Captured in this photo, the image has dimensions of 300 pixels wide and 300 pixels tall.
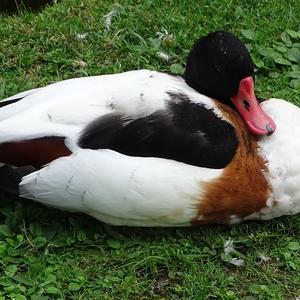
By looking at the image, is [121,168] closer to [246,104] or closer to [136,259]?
[136,259]

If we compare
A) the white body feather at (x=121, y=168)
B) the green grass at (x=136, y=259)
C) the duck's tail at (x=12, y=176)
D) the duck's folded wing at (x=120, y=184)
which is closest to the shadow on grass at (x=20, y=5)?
the green grass at (x=136, y=259)

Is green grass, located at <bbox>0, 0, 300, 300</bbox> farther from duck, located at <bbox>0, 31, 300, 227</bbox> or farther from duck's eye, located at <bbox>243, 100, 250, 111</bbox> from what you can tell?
duck's eye, located at <bbox>243, 100, 250, 111</bbox>

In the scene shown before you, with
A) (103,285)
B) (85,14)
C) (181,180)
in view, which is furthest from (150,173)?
(85,14)

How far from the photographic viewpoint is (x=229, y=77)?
10.7 feet

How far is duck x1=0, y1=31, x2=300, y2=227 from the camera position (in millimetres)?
2961

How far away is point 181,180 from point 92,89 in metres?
0.52

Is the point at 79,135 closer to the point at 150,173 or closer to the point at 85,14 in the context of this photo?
the point at 150,173

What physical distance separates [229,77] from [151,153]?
52cm

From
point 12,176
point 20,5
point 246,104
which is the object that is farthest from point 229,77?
point 20,5

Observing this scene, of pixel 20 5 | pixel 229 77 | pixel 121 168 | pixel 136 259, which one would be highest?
pixel 229 77

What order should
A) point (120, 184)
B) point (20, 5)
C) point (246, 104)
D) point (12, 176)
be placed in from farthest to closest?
point (20, 5) < point (246, 104) < point (12, 176) < point (120, 184)

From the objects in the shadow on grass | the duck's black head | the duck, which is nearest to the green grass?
the duck

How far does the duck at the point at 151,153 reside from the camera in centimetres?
296

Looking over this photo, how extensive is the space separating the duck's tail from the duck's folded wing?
3 centimetres
